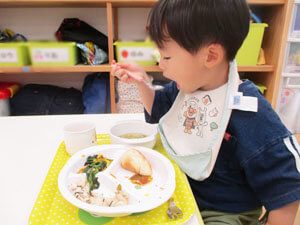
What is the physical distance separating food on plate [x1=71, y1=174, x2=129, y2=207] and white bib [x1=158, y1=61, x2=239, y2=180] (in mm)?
193

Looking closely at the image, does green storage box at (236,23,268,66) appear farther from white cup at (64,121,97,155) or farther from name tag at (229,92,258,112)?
white cup at (64,121,97,155)

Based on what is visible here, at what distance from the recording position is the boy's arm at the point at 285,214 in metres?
0.54

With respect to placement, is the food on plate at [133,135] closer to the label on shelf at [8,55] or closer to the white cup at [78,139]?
the white cup at [78,139]

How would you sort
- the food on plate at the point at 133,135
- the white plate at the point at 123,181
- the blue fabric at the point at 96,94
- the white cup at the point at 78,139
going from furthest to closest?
1. the blue fabric at the point at 96,94
2. the food on plate at the point at 133,135
3. the white cup at the point at 78,139
4. the white plate at the point at 123,181

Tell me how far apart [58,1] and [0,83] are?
3.21 ft

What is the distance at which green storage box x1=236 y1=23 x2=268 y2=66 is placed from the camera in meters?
1.82

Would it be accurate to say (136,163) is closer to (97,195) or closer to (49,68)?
(97,195)

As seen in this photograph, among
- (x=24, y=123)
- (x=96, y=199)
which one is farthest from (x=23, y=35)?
(x=96, y=199)

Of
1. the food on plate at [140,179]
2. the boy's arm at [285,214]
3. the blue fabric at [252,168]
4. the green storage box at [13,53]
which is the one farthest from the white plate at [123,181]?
the green storage box at [13,53]

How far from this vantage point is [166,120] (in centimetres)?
77

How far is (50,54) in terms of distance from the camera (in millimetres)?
1821

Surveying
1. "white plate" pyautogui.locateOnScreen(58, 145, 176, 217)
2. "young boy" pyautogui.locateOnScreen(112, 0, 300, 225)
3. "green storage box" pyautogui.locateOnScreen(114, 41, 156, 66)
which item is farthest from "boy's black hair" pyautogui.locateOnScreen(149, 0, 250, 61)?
"green storage box" pyautogui.locateOnScreen(114, 41, 156, 66)

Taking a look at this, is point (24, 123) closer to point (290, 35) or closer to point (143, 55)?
point (143, 55)

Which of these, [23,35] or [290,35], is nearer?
[290,35]
